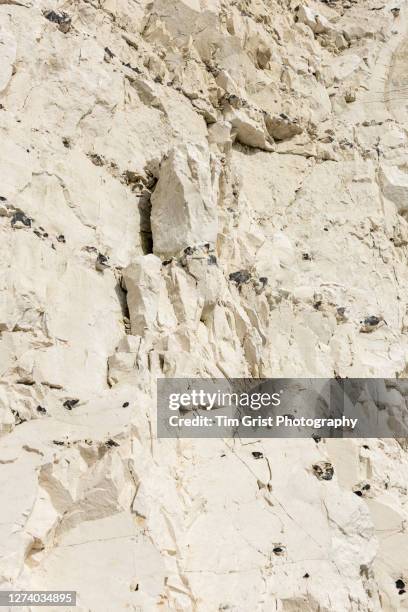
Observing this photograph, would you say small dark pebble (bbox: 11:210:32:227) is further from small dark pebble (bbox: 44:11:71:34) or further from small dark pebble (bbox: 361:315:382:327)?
small dark pebble (bbox: 361:315:382:327)

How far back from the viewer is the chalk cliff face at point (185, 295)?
6.30 meters

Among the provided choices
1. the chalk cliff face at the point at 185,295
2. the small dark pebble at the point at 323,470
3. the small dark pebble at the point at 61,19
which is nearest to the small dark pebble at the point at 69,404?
the chalk cliff face at the point at 185,295

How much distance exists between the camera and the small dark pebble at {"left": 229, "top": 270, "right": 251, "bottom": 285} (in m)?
9.64

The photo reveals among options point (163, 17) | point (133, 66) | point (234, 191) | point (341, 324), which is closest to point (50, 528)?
point (341, 324)

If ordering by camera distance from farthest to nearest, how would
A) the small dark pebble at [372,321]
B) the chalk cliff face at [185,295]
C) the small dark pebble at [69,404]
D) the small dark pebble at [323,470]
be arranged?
the small dark pebble at [372,321] → the small dark pebble at [323,470] → the small dark pebble at [69,404] → the chalk cliff face at [185,295]

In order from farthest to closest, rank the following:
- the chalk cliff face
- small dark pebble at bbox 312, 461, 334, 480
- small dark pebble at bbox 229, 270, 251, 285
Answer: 1. small dark pebble at bbox 229, 270, 251, 285
2. small dark pebble at bbox 312, 461, 334, 480
3. the chalk cliff face

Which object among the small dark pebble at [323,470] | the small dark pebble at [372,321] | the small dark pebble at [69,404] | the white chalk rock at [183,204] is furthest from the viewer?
the small dark pebble at [372,321]

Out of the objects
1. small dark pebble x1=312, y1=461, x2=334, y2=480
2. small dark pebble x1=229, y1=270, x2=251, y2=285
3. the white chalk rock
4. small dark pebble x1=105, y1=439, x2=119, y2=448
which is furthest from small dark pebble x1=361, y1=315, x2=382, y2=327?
small dark pebble x1=105, y1=439, x2=119, y2=448

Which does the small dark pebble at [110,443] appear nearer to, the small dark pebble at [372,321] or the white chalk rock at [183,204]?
the white chalk rock at [183,204]

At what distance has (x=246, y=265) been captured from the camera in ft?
33.2

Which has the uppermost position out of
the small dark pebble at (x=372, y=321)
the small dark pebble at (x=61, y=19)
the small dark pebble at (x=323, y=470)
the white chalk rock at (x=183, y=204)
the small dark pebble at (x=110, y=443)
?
the small dark pebble at (x=61, y=19)

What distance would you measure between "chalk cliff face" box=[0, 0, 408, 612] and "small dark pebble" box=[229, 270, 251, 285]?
→ 5 cm

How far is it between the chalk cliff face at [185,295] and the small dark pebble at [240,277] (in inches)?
2.1

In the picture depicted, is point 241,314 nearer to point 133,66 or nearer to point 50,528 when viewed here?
point 50,528
